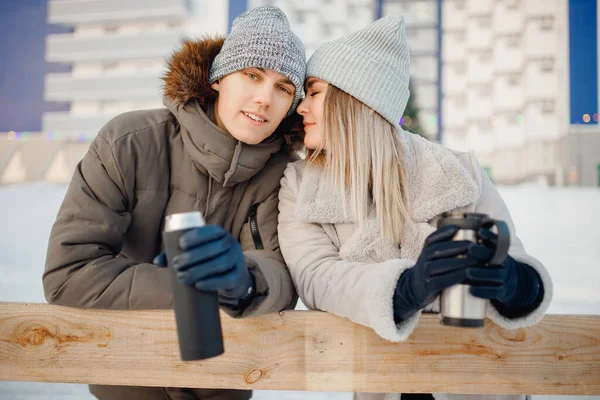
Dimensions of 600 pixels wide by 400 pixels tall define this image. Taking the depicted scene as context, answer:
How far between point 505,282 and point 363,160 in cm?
71

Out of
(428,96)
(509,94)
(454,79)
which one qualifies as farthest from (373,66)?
(428,96)

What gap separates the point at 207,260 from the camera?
2.84ft

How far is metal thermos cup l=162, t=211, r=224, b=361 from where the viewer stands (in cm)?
83

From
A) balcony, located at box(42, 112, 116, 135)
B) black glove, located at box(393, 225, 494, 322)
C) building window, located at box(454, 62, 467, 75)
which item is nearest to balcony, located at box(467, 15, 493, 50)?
building window, located at box(454, 62, 467, 75)

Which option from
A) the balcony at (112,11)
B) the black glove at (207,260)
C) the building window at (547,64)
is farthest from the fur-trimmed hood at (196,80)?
the balcony at (112,11)

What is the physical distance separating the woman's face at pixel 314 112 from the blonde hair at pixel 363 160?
0.09 ft

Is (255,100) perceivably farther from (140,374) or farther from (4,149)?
(4,149)

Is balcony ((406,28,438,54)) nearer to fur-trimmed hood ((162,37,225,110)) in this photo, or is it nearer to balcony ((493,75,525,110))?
balcony ((493,75,525,110))

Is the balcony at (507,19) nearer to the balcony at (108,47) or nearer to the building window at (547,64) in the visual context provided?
the building window at (547,64)

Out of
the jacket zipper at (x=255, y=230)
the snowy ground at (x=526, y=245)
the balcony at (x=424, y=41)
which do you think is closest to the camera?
the jacket zipper at (x=255, y=230)

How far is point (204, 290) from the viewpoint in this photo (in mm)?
863

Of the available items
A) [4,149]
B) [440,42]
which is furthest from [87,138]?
[440,42]

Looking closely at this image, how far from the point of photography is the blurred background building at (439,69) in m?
24.0

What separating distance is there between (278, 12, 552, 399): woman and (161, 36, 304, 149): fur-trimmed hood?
101 mm
